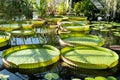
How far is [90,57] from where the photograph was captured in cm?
499

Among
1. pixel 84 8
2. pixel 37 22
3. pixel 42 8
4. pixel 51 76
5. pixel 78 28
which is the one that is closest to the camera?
pixel 51 76

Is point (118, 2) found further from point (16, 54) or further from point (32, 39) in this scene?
point (16, 54)

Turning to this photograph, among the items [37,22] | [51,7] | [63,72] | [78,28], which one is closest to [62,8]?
[51,7]

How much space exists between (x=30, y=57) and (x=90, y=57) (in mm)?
1244

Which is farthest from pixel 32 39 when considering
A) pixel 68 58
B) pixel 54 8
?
pixel 54 8

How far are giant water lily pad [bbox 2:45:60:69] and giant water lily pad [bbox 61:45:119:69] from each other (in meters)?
0.30

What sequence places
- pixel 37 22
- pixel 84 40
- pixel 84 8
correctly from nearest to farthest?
pixel 84 40
pixel 37 22
pixel 84 8

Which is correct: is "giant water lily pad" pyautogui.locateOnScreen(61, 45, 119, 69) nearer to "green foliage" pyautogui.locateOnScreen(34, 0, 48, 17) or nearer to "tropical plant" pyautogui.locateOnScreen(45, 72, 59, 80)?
"tropical plant" pyautogui.locateOnScreen(45, 72, 59, 80)

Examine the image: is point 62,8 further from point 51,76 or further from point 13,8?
point 13,8

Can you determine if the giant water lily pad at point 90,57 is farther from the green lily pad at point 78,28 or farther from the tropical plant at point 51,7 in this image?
the tropical plant at point 51,7

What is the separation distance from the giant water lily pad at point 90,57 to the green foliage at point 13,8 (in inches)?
54.5

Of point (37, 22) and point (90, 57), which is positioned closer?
point (90, 57)

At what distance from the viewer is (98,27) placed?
868 cm

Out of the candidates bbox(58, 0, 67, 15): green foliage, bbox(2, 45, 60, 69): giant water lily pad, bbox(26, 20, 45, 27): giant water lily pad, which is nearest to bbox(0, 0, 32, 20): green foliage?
bbox(2, 45, 60, 69): giant water lily pad
